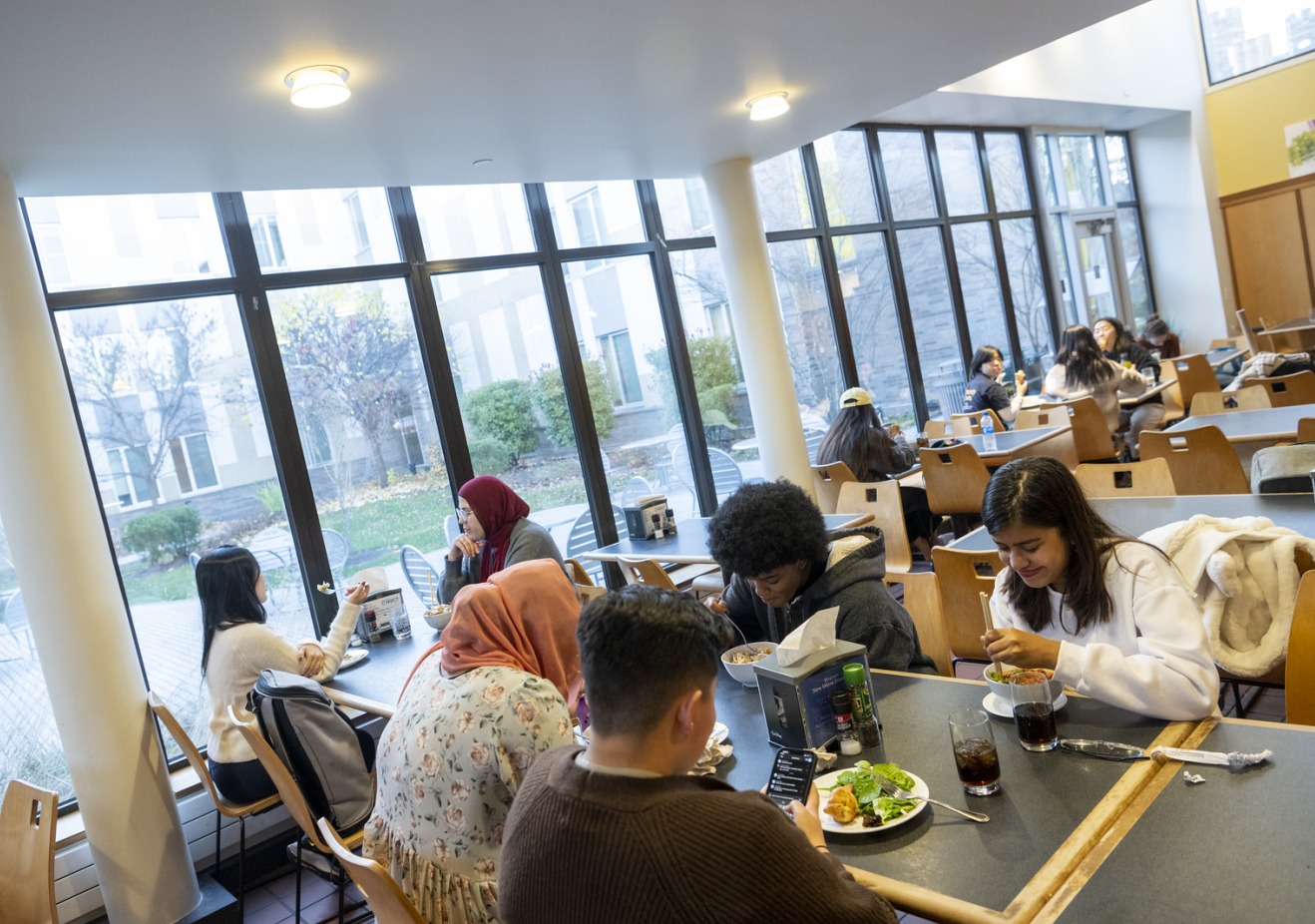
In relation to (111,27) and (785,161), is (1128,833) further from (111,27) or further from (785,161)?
(785,161)

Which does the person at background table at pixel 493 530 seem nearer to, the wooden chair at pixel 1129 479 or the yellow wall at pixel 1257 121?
the wooden chair at pixel 1129 479

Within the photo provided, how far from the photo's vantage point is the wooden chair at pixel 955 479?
15.1 feet

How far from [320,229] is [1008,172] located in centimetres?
726

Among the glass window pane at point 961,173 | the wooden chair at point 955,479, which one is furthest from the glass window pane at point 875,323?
the wooden chair at point 955,479

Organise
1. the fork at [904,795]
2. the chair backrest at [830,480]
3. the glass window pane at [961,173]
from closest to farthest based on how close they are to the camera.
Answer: the fork at [904,795] → the chair backrest at [830,480] → the glass window pane at [961,173]

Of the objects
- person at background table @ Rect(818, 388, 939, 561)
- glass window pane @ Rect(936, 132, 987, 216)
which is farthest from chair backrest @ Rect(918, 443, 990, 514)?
glass window pane @ Rect(936, 132, 987, 216)

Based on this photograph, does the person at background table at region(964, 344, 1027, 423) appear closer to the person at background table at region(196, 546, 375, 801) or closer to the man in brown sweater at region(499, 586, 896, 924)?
→ the person at background table at region(196, 546, 375, 801)

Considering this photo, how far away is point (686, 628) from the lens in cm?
119

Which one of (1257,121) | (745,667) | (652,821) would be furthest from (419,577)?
(1257,121)

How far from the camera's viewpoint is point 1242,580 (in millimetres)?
1988

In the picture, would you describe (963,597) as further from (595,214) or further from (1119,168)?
(1119,168)

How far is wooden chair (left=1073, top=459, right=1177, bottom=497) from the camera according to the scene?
3240mm

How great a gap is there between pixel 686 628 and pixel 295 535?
3.59 metres

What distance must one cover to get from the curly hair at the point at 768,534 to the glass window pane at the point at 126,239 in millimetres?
3168
